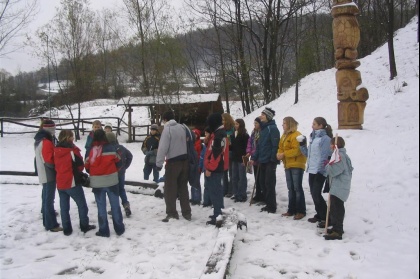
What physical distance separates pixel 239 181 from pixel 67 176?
3274mm

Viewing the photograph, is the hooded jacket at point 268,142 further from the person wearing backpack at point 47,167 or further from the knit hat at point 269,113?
the person wearing backpack at point 47,167

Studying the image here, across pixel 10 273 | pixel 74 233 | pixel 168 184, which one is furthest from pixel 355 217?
pixel 10 273

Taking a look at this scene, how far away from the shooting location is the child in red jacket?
5.07m

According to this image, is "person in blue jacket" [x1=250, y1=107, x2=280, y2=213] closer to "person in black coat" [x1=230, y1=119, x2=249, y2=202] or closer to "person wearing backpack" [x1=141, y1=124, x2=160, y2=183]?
"person in black coat" [x1=230, y1=119, x2=249, y2=202]

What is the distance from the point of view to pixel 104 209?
5.12 meters

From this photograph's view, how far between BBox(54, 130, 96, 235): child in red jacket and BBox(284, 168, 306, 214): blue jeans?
11.0 feet

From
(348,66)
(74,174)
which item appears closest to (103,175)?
(74,174)

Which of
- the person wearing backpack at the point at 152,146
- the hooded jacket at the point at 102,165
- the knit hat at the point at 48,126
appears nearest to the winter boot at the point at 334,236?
the hooded jacket at the point at 102,165

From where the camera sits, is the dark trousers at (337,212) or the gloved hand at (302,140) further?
the gloved hand at (302,140)

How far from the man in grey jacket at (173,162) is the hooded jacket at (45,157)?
162 centimetres

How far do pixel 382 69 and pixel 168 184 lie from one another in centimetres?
1274

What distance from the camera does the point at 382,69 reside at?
1477cm

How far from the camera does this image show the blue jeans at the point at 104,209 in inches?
201

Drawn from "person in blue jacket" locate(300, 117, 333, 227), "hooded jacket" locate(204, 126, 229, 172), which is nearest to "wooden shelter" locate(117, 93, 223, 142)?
"hooded jacket" locate(204, 126, 229, 172)
